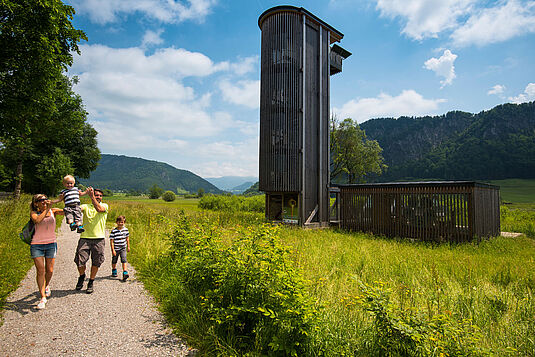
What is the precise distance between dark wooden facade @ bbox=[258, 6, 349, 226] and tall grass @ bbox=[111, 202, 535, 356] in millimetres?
7400

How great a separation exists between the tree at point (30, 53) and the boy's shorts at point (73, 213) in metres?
10.2

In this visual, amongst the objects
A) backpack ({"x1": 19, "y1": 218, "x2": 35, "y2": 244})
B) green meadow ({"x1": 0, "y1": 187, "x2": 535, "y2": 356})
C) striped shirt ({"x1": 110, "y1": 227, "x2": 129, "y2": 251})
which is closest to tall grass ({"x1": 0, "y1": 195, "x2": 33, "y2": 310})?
green meadow ({"x1": 0, "y1": 187, "x2": 535, "y2": 356})

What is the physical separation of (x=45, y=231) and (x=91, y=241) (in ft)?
2.97

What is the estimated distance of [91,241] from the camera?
5758 mm

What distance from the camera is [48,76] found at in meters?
12.3

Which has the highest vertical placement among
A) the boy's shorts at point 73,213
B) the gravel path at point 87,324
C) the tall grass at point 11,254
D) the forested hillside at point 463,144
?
the forested hillside at point 463,144

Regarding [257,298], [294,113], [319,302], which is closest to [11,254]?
[257,298]

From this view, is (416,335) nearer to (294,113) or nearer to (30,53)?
(294,113)

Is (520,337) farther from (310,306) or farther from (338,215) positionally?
(338,215)

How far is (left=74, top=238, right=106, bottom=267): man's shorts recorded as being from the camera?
18.5 feet

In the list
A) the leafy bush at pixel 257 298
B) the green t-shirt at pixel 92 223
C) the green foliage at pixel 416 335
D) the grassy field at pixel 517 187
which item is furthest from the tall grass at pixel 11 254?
the grassy field at pixel 517 187

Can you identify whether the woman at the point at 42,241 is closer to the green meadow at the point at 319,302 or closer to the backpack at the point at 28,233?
the backpack at the point at 28,233

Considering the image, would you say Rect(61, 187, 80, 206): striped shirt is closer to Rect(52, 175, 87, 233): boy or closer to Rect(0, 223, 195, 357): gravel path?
Rect(52, 175, 87, 233): boy

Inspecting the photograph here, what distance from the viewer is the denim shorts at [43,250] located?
489 cm
